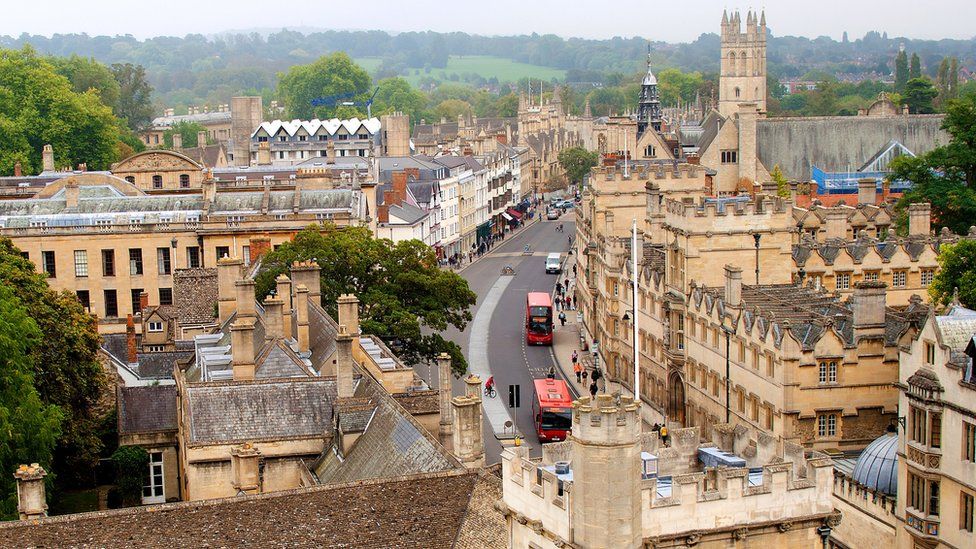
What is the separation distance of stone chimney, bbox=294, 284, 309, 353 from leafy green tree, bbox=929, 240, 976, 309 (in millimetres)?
21750

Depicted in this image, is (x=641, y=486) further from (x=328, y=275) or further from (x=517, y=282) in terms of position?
(x=517, y=282)

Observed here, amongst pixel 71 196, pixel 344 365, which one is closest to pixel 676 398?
pixel 344 365

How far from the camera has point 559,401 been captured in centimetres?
6134

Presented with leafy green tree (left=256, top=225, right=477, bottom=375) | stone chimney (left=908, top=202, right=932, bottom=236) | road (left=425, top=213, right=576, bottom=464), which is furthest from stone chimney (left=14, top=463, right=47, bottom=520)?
stone chimney (left=908, top=202, right=932, bottom=236)

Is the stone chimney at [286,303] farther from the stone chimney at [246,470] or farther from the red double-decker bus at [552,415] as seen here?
the stone chimney at [246,470]

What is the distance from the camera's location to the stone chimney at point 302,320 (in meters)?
50.7

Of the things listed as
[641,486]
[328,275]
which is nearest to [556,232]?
[328,275]

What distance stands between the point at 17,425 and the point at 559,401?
23688 millimetres

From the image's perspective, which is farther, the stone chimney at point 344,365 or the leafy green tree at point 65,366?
the leafy green tree at point 65,366

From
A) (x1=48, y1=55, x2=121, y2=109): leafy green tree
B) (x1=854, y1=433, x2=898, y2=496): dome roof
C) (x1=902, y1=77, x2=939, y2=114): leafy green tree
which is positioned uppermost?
(x1=48, y1=55, x2=121, y2=109): leafy green tree

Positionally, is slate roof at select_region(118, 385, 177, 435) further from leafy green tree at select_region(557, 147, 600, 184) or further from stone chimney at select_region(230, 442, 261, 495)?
leafy green tree at select_region(557, 147, 600, 184)

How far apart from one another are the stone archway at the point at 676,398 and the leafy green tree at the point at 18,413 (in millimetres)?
24933

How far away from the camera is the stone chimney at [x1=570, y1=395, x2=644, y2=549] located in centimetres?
2636

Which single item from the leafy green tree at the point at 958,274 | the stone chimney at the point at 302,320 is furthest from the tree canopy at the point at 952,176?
the stone chimney at the point at 302,320
